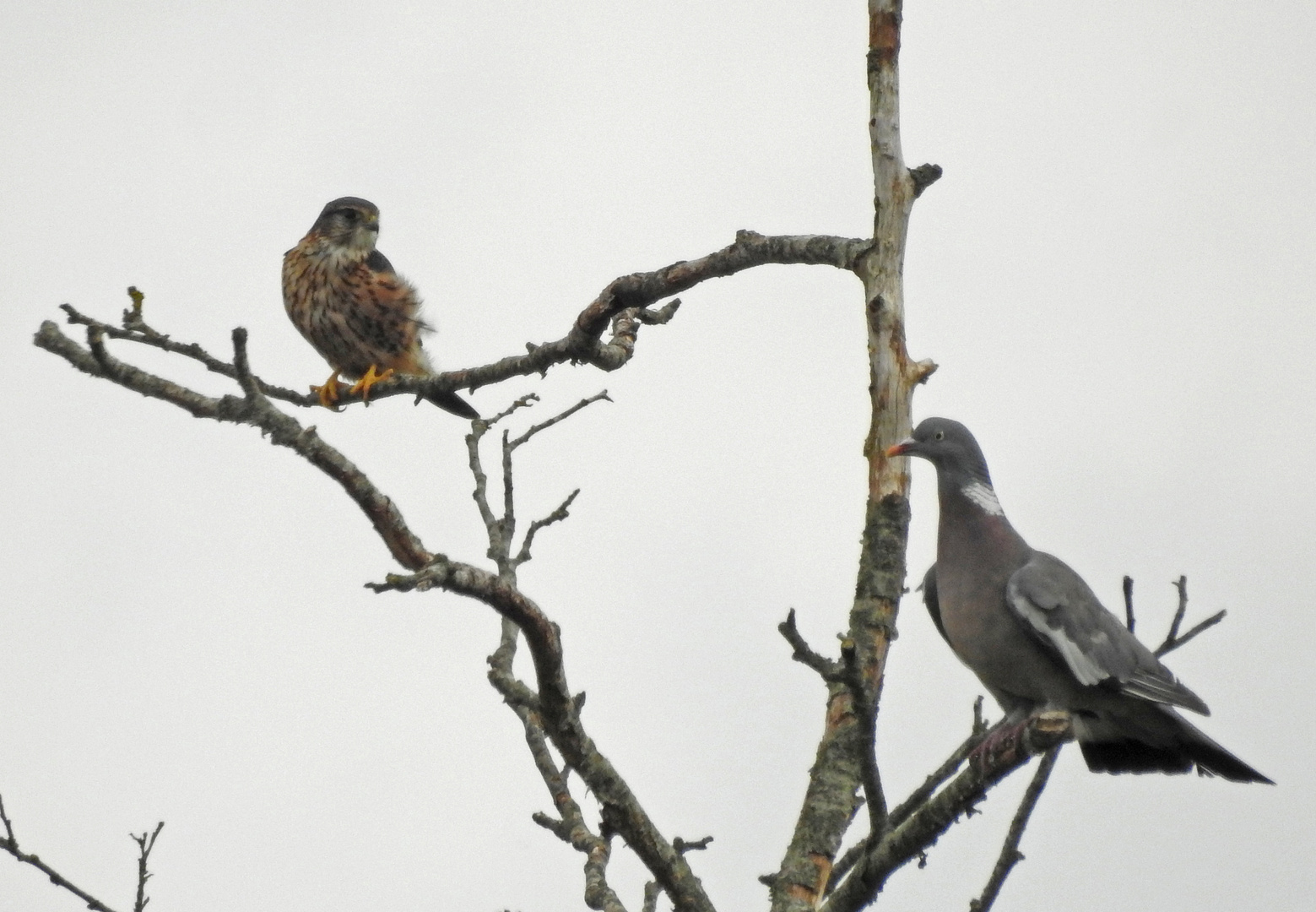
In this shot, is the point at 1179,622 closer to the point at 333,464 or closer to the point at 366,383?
the point at 333,464

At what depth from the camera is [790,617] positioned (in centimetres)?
253

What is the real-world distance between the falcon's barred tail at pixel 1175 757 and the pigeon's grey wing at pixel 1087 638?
0.15 m

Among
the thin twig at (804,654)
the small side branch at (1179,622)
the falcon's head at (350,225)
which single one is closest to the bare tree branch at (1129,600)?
the small side branch at (1179,622)

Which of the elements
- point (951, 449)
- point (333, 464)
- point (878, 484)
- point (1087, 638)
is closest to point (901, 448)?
point (878, 484)

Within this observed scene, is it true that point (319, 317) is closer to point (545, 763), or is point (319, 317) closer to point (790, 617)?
point (545, 763)

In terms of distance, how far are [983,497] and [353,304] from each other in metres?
3.84

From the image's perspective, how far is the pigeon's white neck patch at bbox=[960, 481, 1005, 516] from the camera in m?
4.40

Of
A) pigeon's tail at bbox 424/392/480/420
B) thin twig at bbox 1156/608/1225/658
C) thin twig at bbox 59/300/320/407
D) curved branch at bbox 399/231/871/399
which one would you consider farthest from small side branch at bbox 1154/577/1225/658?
pigeon's tail at bbox 424/392/480/420

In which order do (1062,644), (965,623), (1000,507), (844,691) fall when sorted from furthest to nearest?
(1000,507)
(965,623)
(1062,644)
(844,691)

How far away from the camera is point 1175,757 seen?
13.3 feet

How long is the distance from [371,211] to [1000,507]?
430 cm

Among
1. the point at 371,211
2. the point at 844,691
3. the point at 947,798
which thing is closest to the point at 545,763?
the point at 844,691

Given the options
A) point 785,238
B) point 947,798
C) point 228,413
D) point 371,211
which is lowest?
point 947,798

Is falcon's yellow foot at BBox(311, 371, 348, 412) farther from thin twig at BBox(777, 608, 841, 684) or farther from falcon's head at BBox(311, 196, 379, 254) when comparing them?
thin twig at BBox(777, 608, 841, 684)
